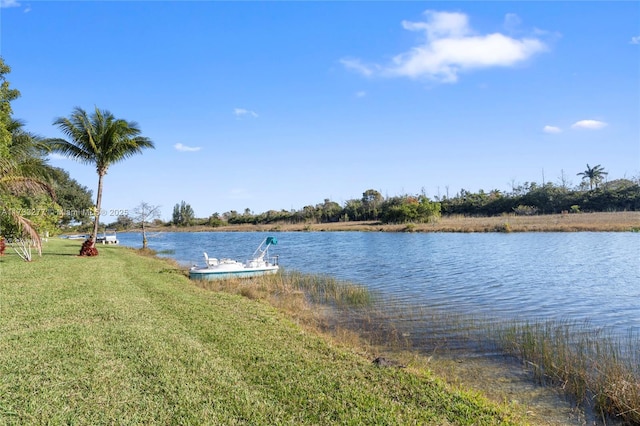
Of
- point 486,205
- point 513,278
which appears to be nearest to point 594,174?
point 486,205

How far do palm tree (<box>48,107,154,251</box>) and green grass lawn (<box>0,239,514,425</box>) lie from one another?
1553 cm

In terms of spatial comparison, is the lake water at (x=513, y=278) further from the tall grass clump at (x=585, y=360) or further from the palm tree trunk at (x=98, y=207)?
the palm tree trunk at (x=98, y=207)

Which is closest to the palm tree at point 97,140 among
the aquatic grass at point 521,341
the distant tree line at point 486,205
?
the aquatic grass at point 521,341

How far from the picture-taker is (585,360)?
7.33m

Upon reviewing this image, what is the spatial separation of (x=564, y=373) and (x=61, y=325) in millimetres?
9075

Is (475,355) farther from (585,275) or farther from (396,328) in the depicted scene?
(585,275)

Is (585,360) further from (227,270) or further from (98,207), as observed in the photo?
(98,207)

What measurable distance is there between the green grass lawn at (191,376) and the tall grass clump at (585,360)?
6.25ft

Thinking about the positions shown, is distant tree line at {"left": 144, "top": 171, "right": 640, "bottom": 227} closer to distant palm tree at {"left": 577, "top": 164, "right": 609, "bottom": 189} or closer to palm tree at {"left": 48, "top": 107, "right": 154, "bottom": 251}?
distant palm tree at {"left": 577, "top": 164, "right": 609, "bottom": 189}

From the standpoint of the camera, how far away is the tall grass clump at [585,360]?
562 centimetres

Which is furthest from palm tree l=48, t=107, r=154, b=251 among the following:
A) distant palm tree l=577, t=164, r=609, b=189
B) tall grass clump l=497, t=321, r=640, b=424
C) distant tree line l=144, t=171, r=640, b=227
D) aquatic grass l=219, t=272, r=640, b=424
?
distant palm tree l=577, t=164, r=609, b=189

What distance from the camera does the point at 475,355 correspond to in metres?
8.05

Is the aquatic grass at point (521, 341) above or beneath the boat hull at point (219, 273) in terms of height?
beneath

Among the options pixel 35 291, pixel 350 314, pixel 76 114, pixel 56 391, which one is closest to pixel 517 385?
pixel 350 314
